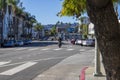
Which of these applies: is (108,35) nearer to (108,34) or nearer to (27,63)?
(108,34)

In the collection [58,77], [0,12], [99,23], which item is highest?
[0,12]

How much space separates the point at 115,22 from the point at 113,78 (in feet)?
2.35

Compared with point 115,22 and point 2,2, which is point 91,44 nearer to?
point 2,2

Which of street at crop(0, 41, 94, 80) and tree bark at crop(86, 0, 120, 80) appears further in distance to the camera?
street at crop(0, 41, 94, 80)

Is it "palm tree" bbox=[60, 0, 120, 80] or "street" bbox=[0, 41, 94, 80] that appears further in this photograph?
"street" bbox=[0, 41, 94, 80]

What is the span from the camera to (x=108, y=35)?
4598mm

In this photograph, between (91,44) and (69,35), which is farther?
(69,35)

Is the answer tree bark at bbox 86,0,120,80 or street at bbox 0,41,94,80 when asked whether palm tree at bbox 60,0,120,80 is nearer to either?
tree bark at bbox 86,0,120,80

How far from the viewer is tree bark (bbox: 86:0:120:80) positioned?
4.60m

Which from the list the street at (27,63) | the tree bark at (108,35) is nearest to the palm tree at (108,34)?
the tree bark at (108,35)

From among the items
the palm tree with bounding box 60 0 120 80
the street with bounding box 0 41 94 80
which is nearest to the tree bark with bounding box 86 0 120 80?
the palm tree with bounding box 60 0 120 80

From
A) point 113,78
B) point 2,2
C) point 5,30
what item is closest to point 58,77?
point 113,78

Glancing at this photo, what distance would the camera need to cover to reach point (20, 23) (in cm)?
12681

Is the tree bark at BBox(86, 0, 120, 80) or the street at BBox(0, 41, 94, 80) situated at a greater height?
the tree bark at BBox(86, 0, 120, 80)
